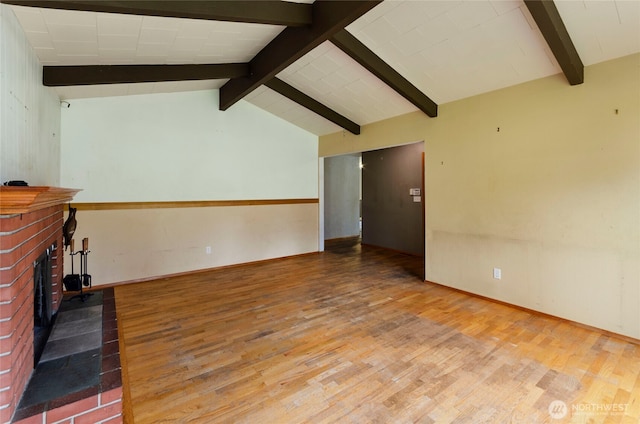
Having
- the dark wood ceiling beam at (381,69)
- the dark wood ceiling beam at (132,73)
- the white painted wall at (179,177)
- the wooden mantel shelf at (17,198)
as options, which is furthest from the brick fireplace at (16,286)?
the dark wood ceiling beam at (381,69)

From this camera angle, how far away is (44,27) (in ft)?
6.85

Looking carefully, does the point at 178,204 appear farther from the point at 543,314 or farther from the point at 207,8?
the point at 543,314

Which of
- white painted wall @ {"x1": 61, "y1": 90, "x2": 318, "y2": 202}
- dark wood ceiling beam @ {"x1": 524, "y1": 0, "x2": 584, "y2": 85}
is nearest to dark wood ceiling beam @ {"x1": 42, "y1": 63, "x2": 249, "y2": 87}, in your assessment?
white painted wall @ {"x1": 61, "y1": 90, "x2": 318, "y2": 202}

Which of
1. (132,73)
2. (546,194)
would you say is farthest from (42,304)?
(546,194)

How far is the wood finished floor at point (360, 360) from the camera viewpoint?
173 cm

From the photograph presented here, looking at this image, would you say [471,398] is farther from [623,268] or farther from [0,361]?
[0,361]

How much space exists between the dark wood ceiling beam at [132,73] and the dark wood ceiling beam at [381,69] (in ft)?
4.75

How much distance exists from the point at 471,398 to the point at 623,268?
78.7 inches

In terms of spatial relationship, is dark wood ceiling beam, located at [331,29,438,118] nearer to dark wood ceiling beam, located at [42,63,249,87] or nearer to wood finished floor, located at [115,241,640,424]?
dark wood ceiling beam, located at [42,63,249,87]

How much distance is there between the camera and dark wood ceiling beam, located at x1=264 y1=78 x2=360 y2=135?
4.25 meters

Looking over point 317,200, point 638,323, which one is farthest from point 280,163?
point 638,323

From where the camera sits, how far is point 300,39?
9.27 feet

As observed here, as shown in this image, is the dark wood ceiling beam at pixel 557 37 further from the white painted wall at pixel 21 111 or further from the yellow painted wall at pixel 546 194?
the white painted wall at pixel 21 111

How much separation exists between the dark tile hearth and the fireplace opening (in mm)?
48
